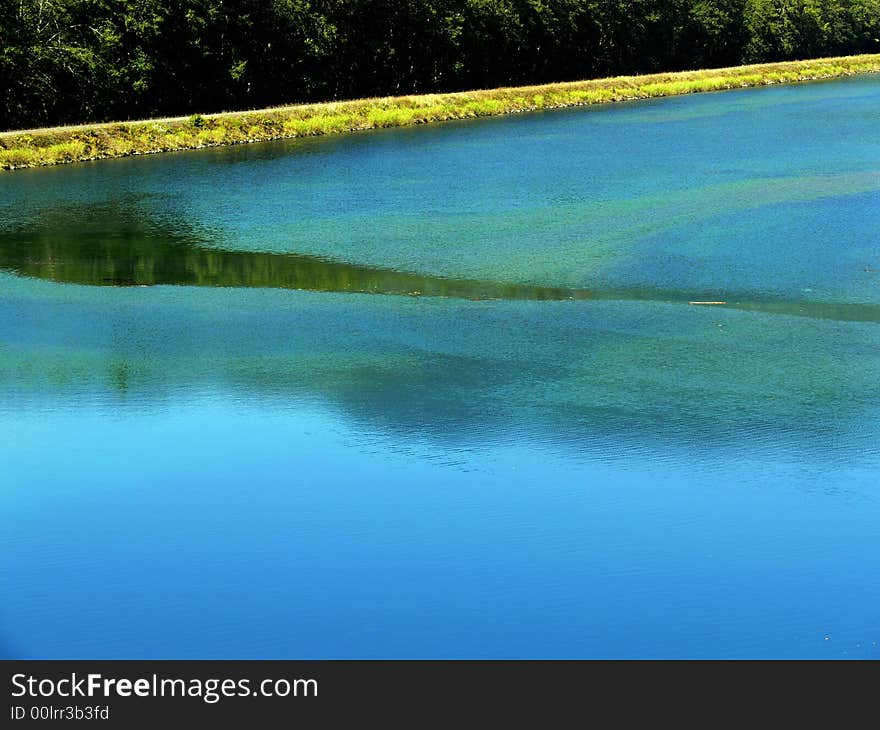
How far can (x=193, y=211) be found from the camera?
2702cm

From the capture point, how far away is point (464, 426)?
11789mm

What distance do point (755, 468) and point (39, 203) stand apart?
22.5 meters

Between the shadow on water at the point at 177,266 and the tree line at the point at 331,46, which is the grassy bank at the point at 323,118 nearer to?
the tree line at the point at 331,46

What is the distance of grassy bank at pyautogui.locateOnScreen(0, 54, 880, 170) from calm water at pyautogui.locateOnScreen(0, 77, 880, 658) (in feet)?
47.7

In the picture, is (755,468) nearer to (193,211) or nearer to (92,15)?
(193,211)

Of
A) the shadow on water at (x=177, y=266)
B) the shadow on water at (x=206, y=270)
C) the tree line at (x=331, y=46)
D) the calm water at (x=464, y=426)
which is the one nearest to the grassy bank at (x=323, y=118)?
the tree line at (x=331, y=46)

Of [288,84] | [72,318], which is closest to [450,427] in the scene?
[72,318]

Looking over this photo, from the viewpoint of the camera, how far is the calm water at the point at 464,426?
8.38 m

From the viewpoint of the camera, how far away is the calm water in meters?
8.38

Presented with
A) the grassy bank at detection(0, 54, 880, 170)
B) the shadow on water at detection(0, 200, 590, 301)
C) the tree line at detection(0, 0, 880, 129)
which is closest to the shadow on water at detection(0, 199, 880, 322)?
the shadow on water at detection(0, 200, 590, 301)

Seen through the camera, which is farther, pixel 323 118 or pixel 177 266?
pixel 323 118

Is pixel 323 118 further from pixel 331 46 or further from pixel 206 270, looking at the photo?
pixel 206 270

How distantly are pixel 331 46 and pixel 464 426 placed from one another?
4537cm

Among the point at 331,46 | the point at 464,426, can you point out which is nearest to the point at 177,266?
the point at 464,426
